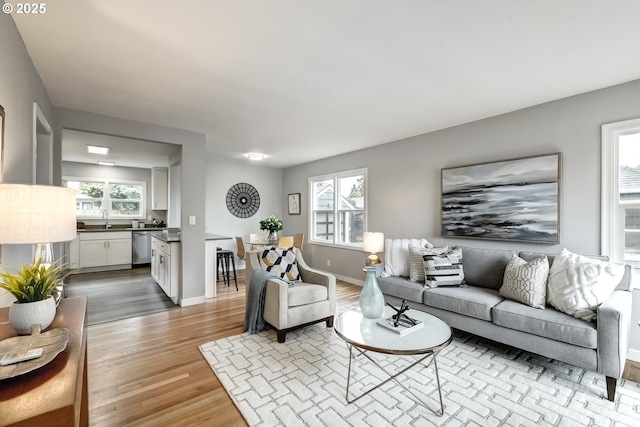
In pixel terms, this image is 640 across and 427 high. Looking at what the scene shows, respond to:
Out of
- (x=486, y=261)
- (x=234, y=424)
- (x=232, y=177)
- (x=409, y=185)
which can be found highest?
(x=232, y=177)

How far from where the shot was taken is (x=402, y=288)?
3.31 m

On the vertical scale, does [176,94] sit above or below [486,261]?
above

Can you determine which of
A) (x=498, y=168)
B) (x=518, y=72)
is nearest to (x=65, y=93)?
(x=518, y=72)

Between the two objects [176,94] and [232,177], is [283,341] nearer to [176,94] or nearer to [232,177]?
[176,94]

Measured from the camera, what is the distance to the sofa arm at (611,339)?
1.99 meters

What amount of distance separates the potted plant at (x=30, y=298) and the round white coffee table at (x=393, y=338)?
160cm

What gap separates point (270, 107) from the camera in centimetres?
320

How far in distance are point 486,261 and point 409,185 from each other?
160 cm

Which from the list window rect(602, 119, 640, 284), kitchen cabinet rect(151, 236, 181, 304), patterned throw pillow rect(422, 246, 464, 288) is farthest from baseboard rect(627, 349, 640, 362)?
kitchen cabinet rect(151, 236, 181, 304)

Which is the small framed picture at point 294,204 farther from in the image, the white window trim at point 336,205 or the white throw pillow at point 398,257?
the white throw pillow at point 398,257

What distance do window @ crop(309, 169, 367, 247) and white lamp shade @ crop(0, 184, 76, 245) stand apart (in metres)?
4.26

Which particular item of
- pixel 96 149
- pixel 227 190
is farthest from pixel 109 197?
pixel 227 190

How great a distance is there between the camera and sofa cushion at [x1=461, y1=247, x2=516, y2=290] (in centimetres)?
309

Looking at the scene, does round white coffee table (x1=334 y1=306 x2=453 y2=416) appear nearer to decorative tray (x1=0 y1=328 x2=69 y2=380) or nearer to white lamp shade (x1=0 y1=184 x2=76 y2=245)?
decorative tray (x1=0 y1=328 x2=69 y2=380)
